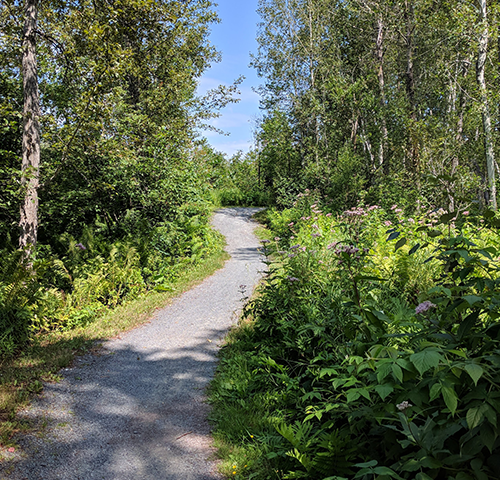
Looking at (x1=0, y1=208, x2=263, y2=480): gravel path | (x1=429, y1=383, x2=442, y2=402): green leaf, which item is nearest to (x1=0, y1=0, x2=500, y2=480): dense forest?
(x1=429, y1=383, x2=442, y2=402): green leaf

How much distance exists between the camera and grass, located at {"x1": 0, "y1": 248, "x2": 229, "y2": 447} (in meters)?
3.99

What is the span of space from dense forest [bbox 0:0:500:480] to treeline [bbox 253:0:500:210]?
123 millimetres

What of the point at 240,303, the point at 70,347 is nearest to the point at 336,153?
the point at 240,303

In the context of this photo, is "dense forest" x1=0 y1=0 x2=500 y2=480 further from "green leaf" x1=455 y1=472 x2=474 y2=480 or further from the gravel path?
the gravel path

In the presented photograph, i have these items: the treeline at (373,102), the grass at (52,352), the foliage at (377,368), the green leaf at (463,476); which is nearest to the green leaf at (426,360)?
the foliage at (377,368)

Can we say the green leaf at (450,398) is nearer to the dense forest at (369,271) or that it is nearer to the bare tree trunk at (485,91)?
the dense forest at (369,271)

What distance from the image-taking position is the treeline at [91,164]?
22.7 feet

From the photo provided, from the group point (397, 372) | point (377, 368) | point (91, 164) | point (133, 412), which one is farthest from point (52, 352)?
point (91, 164)

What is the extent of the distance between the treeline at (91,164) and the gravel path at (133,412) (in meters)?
1.60

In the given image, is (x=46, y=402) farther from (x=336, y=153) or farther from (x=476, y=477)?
(x=336, y=153)

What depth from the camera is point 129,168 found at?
10000 millimetres

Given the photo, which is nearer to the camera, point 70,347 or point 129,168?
point 70,347

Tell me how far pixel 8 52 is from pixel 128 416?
8.38 m

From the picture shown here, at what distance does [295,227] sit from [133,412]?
10880 millimetres
